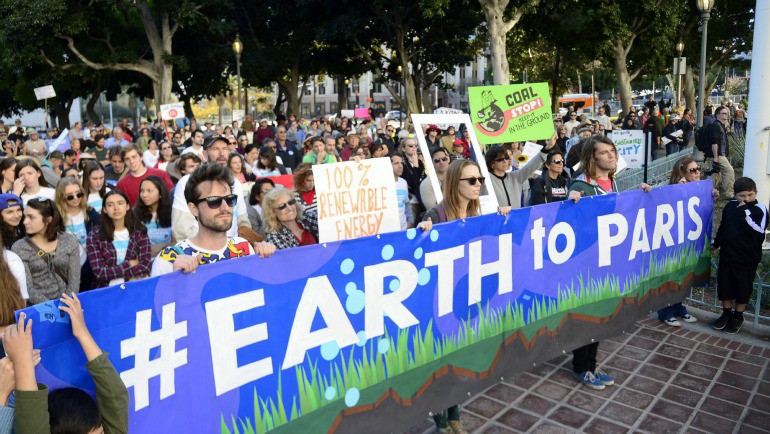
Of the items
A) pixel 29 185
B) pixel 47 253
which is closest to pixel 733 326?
pixel 47 253

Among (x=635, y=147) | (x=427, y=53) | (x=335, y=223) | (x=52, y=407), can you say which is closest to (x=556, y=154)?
(x=335, y=223)

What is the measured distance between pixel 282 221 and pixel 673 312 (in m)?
4.17

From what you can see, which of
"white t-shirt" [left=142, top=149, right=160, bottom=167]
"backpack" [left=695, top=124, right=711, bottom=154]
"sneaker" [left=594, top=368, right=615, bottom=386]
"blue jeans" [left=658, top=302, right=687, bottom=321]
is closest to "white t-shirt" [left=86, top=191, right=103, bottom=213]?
"white t-shirt" [left=142, top=149, right=160, bottom=167]

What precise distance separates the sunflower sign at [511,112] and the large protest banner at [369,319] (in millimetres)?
1352

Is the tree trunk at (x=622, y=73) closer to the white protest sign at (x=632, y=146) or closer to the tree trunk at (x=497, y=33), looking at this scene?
the tree trunk at (x=497, y=33)

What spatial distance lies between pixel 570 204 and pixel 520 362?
4.12ft

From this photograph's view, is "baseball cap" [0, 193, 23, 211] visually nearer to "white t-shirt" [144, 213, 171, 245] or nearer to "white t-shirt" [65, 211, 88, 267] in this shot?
"white t-shirt" [65, 211, 88, 267]

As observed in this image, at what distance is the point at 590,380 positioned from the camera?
203 inches

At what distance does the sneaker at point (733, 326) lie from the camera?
20.5 feet

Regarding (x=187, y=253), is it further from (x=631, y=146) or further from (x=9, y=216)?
(x=631, y=146)

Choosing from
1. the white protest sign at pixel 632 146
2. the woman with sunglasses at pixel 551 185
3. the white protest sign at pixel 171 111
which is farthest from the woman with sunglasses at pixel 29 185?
the white protest sign at pixel 171 111

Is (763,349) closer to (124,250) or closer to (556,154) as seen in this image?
(556,154)

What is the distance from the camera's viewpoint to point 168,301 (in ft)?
9.81

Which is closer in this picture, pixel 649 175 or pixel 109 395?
pixel 109 395
